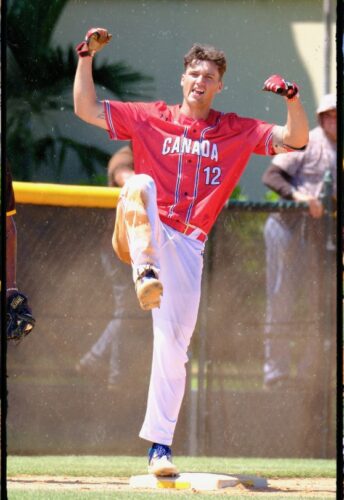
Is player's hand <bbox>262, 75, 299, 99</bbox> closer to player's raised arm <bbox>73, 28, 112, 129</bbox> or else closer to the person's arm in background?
player's raised arm <bbox>73, 28, 112, 129</bbox>

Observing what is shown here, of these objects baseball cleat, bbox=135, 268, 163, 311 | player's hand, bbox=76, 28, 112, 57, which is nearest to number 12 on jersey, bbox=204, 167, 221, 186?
player's hand, bbox=76, 28, 112, 57

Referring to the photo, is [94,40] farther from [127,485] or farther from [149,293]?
[127,485]

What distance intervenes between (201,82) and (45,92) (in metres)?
9.99

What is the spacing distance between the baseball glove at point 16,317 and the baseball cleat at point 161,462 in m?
1.00

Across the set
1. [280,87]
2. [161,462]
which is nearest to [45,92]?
[280,87]

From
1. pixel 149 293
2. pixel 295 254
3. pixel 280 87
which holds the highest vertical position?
pixel 280 87

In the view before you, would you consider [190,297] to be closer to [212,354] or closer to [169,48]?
[212,354]

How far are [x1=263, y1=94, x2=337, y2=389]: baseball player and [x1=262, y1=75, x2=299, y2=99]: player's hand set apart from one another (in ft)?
9.69

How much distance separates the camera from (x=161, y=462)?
18.6 ft

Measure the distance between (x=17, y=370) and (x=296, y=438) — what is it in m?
1.90

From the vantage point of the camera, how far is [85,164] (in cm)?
1540

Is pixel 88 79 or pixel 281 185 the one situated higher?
pixel 88 79

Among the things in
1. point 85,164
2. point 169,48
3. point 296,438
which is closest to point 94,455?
point 296,438

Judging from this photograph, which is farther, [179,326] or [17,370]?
[17,370]
